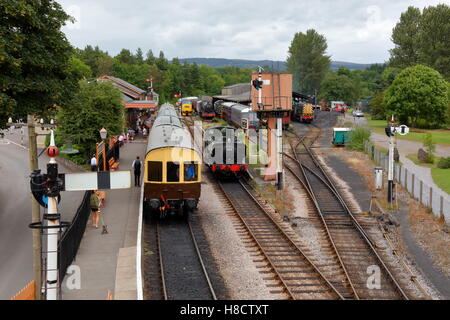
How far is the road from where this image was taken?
1378 centimetres

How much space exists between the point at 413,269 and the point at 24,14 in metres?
14.1

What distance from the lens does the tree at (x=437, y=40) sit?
72.8 metres

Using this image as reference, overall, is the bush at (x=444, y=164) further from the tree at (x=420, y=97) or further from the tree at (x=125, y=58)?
the tree at (x=125, y=58)

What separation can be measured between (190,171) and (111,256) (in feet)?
17.1

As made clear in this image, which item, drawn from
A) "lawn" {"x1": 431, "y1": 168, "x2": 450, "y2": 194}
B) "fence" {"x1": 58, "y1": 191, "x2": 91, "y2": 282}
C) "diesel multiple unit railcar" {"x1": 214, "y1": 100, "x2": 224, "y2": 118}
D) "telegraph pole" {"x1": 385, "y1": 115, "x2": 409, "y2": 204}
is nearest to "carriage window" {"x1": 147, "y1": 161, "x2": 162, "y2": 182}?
"fence" {"x1": 58, "y1": 191, "x2": 91, "y2": 282}

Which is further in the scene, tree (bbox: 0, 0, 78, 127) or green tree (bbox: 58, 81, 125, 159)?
green tree (bbox: 58, 81, 125, 159)

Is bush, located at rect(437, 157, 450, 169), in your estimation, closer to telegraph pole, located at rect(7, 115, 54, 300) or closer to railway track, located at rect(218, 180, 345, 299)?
railway track, located at rect(218, 180, 345, 299)

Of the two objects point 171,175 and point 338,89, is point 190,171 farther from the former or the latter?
point 338,89

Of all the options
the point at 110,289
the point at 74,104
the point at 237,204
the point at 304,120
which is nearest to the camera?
the point at 110,289

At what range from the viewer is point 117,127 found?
3125cm

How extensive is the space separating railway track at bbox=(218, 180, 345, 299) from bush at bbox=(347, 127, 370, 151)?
20.2 meters
